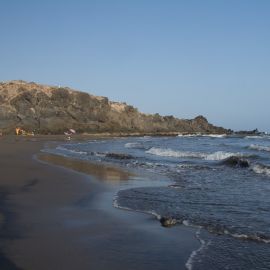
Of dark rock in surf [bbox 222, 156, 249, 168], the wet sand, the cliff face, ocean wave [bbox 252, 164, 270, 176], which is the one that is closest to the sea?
ocean wave [bbox 252, 164, 270, 176]

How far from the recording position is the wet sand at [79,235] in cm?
527

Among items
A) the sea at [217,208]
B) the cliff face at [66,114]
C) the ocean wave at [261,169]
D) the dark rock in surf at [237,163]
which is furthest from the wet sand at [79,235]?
the cliff face at [66,114]

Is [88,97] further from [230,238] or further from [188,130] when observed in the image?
[230,238]

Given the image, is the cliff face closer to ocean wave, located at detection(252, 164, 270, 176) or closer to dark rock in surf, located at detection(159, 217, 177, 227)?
ocean wave, located at detection(252, 164, 270, 176)

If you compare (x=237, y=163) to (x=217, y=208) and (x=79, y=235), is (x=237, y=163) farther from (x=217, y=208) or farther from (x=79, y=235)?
(x=79, y=235)

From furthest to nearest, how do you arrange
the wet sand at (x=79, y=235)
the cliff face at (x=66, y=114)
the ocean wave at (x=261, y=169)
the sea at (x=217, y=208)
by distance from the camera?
the cliff face at (x=66, y=114), the ocean wave at (x=261, y=169), the sea at (x=217, y=208), the wet sand at (x=79, y=235)

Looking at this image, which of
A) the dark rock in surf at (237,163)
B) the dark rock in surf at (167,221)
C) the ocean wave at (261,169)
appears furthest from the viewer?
the dark rock in surf at (237,163)

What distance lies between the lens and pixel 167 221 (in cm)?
746

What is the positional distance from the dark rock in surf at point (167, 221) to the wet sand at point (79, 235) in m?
0.12

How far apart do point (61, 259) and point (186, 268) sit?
147cm

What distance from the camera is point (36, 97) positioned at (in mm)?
65188

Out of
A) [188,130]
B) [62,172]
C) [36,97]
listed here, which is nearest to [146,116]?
[188,130]

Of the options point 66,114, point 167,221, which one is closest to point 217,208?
point 167,221

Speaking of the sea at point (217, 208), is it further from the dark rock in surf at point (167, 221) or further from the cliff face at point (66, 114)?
the cliff face at point (66, 114)
